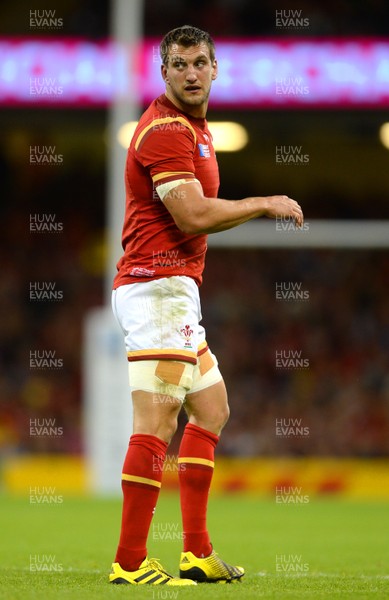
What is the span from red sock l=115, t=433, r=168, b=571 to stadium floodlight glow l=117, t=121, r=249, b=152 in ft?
26.1

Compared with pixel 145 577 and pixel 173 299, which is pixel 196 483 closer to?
pixel 145 577

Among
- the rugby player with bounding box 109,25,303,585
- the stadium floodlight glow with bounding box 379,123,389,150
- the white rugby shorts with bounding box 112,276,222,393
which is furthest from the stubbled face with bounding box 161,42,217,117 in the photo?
the stadium floodlight glow with bounding box 379,123,389,150

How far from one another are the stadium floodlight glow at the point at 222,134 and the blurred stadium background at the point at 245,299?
0.55 metres

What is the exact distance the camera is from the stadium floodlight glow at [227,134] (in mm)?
12898

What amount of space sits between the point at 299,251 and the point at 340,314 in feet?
4.40

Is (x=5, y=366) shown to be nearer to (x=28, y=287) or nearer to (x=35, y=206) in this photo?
(x=28, y=287)

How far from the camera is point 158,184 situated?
4355 mm

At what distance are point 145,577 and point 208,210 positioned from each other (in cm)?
138

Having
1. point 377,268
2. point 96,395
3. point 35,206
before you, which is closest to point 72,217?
point 35,206

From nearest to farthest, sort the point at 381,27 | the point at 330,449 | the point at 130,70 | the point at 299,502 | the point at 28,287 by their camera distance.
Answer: the point at 299,502
the point at 130,70
the point at 381,27
the point at 330,449
the point at 28,287

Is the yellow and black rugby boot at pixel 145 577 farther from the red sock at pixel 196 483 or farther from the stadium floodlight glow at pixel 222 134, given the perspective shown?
the stadium floodlight glow at pixel 222 134

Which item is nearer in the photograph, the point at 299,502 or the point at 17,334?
the point at 299,502

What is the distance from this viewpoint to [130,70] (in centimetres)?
1194

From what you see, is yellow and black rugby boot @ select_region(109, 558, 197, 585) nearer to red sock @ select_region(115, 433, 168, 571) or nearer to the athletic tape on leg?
red sock @ select_region(115, 433, 168, 571)
